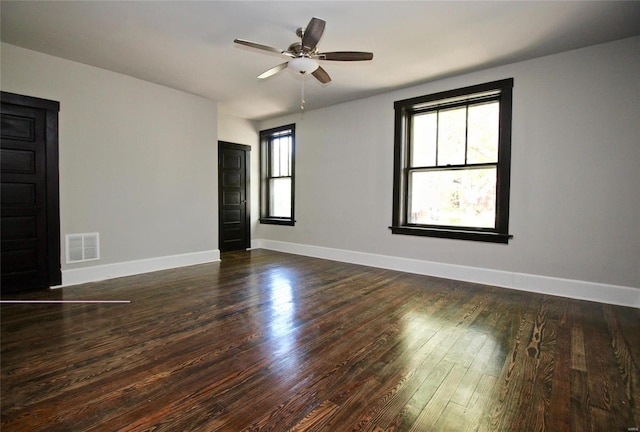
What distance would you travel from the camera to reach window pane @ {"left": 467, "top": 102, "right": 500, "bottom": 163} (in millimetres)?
4098

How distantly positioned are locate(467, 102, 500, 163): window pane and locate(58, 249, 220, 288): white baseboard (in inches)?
178

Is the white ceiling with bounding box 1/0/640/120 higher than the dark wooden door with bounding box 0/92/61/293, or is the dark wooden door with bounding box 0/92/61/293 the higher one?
the white ceiling with bounding box 1/0/640/120

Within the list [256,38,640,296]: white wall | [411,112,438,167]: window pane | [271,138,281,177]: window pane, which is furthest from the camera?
[271,138,281,177]: window pane

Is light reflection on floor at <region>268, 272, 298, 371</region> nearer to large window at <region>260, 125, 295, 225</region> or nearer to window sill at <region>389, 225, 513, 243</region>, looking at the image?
window sill at <region>389, 225, 513, 243</region>

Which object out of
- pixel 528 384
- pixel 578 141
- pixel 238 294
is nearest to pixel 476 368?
pixel 528 384

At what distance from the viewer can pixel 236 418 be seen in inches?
61.3

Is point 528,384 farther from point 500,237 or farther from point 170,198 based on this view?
point 170,198

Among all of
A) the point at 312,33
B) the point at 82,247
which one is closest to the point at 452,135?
the point at 312,33

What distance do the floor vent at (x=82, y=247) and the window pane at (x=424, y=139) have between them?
4.72 metres

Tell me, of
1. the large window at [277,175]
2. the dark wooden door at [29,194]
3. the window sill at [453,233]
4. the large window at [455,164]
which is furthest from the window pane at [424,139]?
the dark wooden door at [29,194]

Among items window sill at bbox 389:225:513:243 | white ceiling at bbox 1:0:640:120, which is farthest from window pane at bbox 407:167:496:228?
white ceiling at bbox 1:0:640:120

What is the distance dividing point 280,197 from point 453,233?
379cm

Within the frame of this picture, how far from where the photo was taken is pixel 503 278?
3980mm

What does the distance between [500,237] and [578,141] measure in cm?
136
